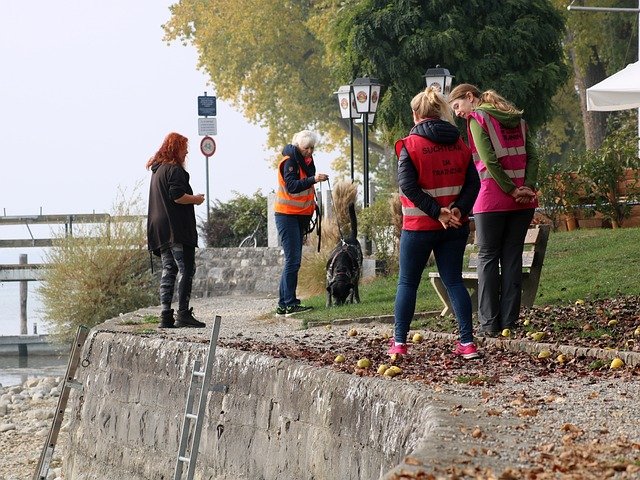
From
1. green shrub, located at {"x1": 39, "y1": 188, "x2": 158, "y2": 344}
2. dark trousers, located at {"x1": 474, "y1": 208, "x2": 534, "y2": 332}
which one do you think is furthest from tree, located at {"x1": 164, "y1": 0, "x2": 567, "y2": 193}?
dark trousers, located at {"x1": 474, "y1": 208, "x2": 534, "y2": 332}

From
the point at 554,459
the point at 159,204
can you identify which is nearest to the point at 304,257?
the point at 159,204

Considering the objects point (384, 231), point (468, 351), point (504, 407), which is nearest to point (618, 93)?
point (468, 351)

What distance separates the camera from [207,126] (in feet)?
111

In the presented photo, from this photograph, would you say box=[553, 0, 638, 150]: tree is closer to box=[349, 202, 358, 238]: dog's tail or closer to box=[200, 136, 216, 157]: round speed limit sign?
box=[200, 136, 216, 157]: round speed limit sign

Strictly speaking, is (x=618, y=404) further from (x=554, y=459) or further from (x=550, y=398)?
(x=554, y=459)

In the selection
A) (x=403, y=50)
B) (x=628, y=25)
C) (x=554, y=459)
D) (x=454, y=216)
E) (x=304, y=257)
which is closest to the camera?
(x=554, y=459)

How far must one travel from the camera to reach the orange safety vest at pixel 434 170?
9219 millimetres

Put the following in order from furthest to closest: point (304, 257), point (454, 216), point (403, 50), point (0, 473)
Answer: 1. point (403, 50)
2. point (304, 257)
3. point (0, 473)
4. point (454, 216)

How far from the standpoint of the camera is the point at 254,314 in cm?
1623

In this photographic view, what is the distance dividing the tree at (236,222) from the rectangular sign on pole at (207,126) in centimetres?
294

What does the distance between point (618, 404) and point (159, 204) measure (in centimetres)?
636

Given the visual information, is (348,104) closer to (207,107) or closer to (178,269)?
(207,107)

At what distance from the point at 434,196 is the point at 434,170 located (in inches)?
6.6

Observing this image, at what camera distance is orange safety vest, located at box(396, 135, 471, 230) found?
9.22 metres
